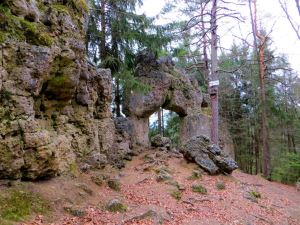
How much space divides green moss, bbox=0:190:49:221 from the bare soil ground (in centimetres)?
20

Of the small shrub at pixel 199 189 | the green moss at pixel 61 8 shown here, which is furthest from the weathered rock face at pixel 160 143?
the green moss at pixel 61 8

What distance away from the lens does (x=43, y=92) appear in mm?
7258

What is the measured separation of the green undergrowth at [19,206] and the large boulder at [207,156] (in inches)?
280

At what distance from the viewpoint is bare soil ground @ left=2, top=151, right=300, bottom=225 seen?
6.20m

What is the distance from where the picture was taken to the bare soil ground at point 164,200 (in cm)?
620

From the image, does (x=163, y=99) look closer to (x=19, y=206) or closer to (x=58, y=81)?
(x=58, y=81)

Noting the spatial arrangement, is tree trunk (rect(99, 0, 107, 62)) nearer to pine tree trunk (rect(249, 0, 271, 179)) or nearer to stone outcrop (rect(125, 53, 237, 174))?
stone outcrop (rect(125, 53, 237, 174))

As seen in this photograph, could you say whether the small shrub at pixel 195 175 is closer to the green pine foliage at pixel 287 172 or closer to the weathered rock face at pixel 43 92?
the weathered rock face at pixel 43 92

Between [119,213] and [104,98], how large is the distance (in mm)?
5038

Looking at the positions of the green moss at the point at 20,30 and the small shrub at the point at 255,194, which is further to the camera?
the small shrub at the point at 255,194

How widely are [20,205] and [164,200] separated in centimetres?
399

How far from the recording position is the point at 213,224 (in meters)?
6.97

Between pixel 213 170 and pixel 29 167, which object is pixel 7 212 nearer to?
pixel 29 167

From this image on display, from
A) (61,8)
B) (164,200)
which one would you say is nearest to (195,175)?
(164,200)
